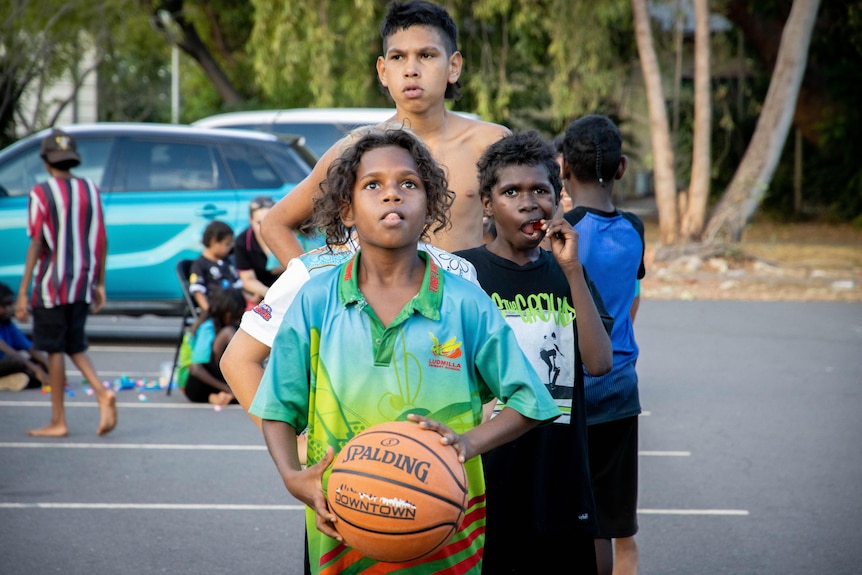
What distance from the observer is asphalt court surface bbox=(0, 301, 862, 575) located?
17.6ft

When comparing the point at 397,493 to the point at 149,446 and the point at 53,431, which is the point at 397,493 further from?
the point at 53,431

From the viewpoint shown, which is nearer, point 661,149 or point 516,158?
point 516,158

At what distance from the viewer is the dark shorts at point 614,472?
4.19 metres

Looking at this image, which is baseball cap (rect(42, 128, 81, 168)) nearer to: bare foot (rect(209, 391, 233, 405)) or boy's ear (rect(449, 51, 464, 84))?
bare foot (rect(209, 391, 233, 405))

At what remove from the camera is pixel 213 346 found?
9.12m

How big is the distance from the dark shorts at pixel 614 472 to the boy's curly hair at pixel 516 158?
105cm

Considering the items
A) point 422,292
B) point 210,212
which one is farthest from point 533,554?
point 210,212

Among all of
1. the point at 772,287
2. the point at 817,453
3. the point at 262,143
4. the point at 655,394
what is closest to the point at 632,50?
the point at 772,287

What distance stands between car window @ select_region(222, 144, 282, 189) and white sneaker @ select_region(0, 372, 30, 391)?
3.18m

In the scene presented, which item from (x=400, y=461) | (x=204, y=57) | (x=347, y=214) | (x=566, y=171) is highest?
(x=204, y=57)

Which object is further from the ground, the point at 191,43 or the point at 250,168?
the point at 191,43

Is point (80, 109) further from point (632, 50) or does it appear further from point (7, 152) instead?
point (7, 152)

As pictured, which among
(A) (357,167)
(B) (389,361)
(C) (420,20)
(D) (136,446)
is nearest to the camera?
(B) (389,361)

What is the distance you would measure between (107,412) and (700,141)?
13.9 meters
